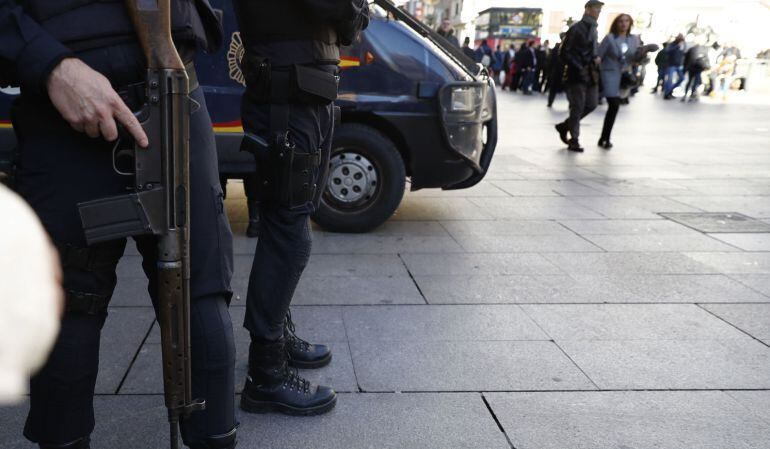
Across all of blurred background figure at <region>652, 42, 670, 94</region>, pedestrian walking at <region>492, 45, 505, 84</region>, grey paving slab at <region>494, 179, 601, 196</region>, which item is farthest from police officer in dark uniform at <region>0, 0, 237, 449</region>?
pedestrian walking at <region>492, 45, 505, 84</region>

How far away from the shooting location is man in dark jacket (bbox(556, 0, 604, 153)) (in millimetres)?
9250

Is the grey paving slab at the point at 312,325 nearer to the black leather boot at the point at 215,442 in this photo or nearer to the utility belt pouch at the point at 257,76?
the utility belt pouch at the point at 257,76

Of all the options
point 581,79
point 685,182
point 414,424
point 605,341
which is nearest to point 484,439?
point 414,424

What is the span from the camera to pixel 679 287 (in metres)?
4.07

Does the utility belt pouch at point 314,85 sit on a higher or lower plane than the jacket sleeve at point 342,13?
lower

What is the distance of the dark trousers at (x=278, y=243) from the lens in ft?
8.04

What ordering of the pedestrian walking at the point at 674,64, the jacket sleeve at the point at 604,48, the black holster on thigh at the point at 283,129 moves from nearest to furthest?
the black holster on thigh at the point at 283,129 < the jacket sleeve at the point at 604,48 < the pedestrian walking at the point at 674,64

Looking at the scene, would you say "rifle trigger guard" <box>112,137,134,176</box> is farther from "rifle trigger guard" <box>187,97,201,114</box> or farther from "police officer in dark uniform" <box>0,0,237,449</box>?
"rifle trigger guard" <box>187,97,201,114</box>

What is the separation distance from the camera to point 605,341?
10.6 feet

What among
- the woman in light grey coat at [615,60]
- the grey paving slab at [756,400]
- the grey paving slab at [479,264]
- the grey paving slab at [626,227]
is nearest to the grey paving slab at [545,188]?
the grey paving slab at [626,227]

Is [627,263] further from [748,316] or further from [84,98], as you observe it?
[84,98]

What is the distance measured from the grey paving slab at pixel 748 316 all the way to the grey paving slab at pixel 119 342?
108 inches

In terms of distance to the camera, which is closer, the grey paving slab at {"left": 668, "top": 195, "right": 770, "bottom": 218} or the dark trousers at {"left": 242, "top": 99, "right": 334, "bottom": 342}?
the dark trousers at {"left": 242, "top": 99, "right": 334, "bottom": 342}

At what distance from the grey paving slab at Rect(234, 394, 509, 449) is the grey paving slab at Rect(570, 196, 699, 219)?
12.2ft
